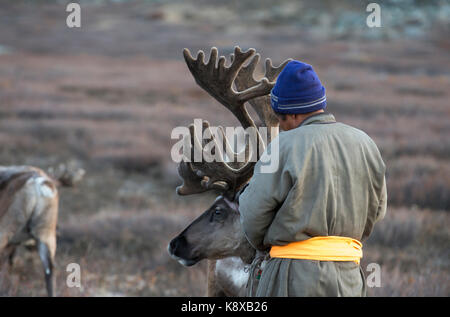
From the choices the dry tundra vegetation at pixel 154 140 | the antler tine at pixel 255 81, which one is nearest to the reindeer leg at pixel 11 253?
the dry tundra vegetation at pixel 154 140

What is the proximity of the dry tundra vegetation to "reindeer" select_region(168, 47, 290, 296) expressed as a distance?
222 centimetres

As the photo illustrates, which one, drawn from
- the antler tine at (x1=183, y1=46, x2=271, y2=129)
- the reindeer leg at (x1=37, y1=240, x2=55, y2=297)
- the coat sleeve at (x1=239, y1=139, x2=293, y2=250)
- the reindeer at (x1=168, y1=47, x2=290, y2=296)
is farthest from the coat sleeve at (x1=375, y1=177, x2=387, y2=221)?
the reindeer leg at (x1=37, y1=240, x2=55, y2=297)

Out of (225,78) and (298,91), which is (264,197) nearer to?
(298,91)

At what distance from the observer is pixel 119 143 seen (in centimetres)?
1315

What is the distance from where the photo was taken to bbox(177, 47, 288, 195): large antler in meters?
3.81

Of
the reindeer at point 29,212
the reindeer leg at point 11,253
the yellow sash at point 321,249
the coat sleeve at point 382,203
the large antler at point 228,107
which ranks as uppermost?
the large antler at point 228,107

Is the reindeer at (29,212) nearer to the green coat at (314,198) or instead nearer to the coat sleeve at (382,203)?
the green coat at (314,198)

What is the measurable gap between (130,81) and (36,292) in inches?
716

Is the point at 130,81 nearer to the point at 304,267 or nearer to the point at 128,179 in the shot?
the point at 128,179

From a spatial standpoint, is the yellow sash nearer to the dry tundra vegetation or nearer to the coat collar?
the coat collar

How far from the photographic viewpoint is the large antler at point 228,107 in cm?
381

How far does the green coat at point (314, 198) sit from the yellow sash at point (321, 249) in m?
0.03

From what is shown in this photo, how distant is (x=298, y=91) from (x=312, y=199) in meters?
0.62

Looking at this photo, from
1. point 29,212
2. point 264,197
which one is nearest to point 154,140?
point 29,212
